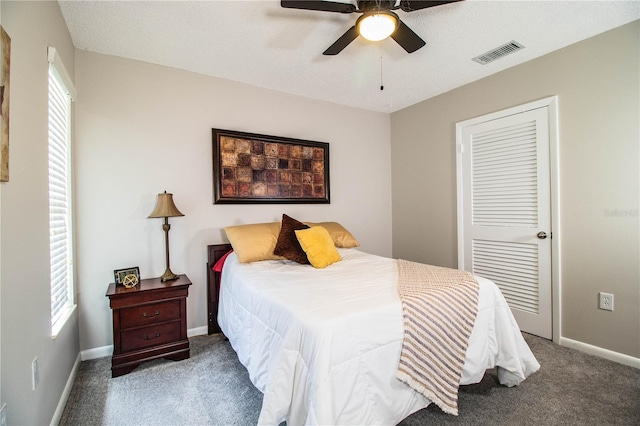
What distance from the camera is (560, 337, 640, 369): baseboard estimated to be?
7.61ft

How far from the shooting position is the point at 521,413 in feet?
5.76

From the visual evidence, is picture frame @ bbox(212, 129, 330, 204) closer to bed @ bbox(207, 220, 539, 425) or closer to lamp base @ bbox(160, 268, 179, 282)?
lamp base @ bbox(160, 268, 179, 282)

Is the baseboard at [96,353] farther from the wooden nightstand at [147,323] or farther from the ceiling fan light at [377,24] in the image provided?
the ceiling fan light at [377,24]

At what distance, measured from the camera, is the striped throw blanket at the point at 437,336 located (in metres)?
1.53

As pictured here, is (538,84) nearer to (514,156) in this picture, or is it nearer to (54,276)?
(514,156)

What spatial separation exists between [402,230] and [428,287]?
2.47 meters

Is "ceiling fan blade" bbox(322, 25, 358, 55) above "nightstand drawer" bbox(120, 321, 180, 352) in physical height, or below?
above

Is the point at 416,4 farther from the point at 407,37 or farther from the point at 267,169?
the point at 267,169

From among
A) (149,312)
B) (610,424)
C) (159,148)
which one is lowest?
(610,424)

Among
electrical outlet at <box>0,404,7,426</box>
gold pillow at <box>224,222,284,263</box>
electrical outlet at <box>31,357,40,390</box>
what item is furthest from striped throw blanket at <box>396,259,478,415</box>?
electrical outlet at <box>31,357,40,390</box>

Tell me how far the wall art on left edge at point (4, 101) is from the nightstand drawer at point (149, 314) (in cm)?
139

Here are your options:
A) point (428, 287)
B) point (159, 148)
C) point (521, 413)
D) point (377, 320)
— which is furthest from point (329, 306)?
point (159, 148)

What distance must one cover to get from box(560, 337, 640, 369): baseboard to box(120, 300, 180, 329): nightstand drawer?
334cm

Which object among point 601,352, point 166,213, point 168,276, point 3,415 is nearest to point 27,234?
point 3,415
